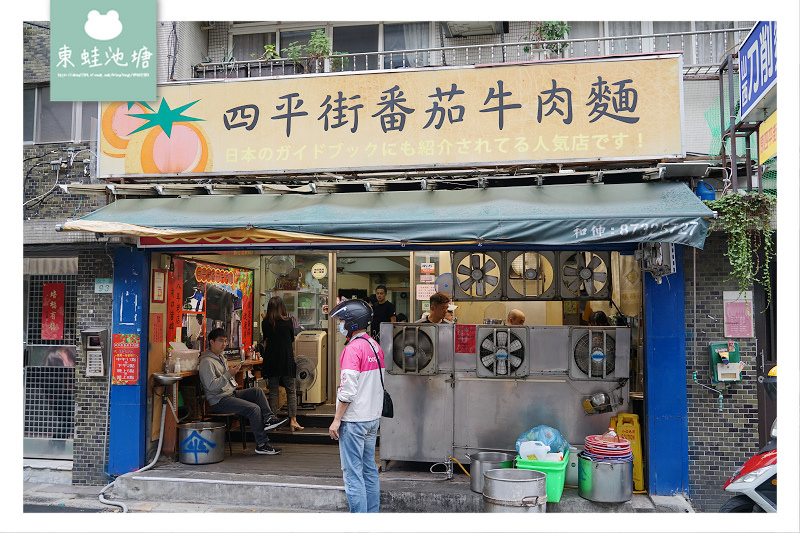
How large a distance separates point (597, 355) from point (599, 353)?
0.03 meters

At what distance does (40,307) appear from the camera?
30.6 ft

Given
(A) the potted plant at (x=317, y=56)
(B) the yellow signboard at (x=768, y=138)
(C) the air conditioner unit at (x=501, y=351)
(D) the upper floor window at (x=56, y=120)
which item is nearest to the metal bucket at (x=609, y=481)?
(C) the air conditioner unit at (x=501, y=351)

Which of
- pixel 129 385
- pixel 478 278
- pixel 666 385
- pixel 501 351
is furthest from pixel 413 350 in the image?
pixel 129 385

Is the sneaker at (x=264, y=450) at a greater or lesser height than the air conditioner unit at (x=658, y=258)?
lesser

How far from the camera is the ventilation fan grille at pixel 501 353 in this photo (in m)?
7.73

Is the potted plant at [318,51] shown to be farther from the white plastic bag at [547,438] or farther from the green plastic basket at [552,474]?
the green plastic basket at [552,474]

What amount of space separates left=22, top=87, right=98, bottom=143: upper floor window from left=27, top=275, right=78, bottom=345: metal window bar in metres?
1.97

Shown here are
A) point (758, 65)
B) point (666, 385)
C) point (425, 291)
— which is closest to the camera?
point (758, 65)

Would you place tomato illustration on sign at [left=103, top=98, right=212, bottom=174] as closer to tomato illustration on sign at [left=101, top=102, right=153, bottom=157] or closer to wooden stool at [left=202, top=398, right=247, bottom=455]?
tomato illustration on sign at [left=101, top=102, right=153, bottom=157]

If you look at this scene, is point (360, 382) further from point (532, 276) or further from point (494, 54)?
point (494, 54)

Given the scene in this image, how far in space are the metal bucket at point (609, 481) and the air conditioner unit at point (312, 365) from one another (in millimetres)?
5546

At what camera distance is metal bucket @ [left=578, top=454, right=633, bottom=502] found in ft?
22.3

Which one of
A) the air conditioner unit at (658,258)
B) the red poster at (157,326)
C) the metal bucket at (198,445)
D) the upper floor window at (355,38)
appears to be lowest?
the metal bucket at (198,445)
